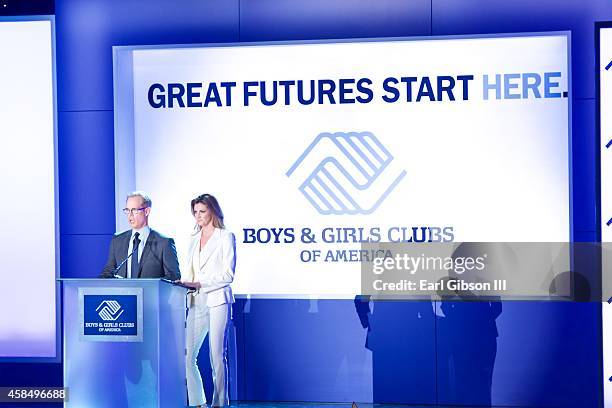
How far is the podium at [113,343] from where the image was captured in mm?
5500

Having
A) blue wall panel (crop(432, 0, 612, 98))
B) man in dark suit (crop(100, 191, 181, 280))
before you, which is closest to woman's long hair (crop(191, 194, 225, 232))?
man in dark suit (crop(100, 191, 181, 280))

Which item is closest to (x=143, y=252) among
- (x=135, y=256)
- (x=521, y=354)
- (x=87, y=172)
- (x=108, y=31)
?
(x=135, y=256)

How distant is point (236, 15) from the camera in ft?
24.9

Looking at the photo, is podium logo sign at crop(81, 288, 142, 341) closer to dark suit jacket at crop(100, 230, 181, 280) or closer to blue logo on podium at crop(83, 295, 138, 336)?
blue logo on podium at crop(83, 295, 138, 336)

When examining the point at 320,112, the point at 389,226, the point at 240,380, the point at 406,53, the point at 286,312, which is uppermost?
the point at 406,53

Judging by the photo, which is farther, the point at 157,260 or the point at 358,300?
the point at 358,300

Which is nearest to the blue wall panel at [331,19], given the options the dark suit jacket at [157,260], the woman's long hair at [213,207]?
the woman's long hair at [213,207]

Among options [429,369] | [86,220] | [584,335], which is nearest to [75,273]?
[86,220]

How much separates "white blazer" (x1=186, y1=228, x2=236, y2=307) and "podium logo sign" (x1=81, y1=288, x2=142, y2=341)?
1.45 meters

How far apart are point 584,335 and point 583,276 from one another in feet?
1.54

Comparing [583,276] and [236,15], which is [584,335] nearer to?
[583,276]

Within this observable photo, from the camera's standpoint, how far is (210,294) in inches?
275

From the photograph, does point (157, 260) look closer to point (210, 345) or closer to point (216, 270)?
point (216, 270)

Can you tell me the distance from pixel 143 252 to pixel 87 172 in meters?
1.42
